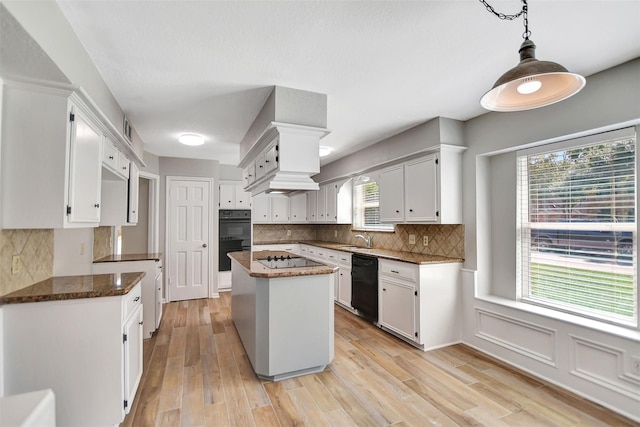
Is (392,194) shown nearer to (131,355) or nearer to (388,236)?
(388,236)

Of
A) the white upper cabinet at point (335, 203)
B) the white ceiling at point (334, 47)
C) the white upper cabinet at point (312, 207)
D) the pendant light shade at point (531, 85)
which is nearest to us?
the pendant light shade at point (531, 85)

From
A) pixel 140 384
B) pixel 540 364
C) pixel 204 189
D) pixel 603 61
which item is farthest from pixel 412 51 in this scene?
pixel 204 189

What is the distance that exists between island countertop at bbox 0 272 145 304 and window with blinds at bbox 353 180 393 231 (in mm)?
3567

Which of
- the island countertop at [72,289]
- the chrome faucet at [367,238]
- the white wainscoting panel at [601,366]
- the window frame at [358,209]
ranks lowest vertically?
the white wainscoting panel at [601,366]

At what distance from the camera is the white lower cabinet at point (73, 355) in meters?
1.69

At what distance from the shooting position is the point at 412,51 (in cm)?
204

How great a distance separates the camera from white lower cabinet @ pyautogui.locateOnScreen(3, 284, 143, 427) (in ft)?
5.56

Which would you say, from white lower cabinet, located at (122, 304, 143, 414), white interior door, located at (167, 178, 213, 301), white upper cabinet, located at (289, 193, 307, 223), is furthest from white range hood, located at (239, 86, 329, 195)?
white upper cabinet, located at (289, 193, 307, 223)

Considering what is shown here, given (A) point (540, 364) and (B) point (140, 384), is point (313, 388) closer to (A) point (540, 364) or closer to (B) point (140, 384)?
(B) point (140, 384)

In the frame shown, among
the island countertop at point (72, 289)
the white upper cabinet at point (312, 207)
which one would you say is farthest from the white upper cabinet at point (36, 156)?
the white upper cabinet at point (312, 207)

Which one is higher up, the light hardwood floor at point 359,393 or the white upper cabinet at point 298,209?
the white upper cabinet at point 298,209

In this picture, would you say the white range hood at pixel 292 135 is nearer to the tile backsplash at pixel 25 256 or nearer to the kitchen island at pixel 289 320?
the kitchen island at pixel 289 320

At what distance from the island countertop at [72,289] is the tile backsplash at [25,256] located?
0.05 m

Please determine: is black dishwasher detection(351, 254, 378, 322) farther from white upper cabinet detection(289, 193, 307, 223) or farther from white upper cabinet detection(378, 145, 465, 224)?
white upper cabinet detection(289, 193, 307, 223)
